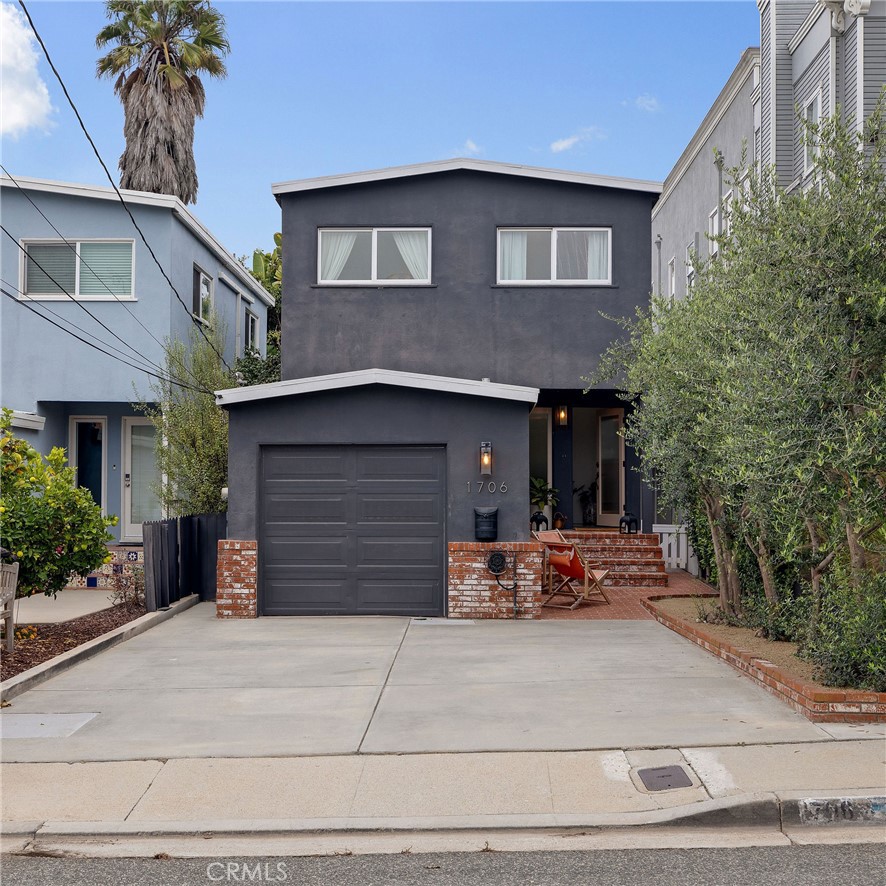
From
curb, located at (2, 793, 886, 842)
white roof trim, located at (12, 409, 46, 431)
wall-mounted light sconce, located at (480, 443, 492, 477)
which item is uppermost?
white roof trim, located at (12, 409, 46, 431)

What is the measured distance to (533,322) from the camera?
17.4 metres

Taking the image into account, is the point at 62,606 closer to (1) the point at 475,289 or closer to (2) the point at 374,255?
(2) the point at 374,255

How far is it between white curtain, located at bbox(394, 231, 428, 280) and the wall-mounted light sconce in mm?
5249

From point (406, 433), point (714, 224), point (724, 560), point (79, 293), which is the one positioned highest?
point (714, 224)

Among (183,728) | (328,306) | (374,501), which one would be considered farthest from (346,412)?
(183,728)

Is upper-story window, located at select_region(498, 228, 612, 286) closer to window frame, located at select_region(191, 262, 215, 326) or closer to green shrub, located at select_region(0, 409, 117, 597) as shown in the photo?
window frame, located at select_region(191, 262, 215, 326)

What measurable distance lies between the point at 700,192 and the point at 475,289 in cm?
870

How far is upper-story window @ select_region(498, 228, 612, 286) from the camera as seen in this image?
17438 mm

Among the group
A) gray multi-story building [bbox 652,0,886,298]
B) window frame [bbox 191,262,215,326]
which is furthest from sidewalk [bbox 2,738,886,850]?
window frame [bbox 191,262,215,326]

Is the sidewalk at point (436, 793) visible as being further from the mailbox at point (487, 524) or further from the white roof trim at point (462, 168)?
the white roof trim at point (462, 168)

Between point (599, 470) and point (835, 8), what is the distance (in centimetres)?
942

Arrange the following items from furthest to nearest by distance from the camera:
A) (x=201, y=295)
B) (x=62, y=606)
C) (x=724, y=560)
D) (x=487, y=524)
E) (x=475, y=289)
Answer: (x=201, y=295) → (x=475, y=289) → (x=62, y=606) → (x=487, y=524) → (x=724, y=560)

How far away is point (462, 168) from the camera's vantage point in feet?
56.5

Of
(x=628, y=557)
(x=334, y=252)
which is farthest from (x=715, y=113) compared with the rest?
(x=628, y=557)
